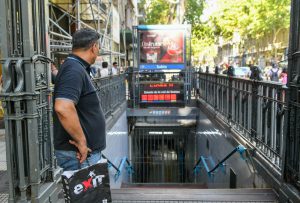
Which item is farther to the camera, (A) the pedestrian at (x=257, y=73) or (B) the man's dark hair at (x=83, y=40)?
(A) the pedestrian at (x=257, y=73)

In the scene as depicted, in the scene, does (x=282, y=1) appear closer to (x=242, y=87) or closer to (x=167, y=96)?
(x=167, y=96)

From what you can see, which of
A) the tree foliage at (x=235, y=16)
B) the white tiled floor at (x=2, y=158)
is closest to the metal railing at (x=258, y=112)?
the white tiled floor at (x=2, y=158)

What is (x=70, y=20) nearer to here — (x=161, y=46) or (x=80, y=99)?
(x=161, y=46)

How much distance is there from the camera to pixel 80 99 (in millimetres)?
2791

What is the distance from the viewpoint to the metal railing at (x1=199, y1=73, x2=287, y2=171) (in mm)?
4590

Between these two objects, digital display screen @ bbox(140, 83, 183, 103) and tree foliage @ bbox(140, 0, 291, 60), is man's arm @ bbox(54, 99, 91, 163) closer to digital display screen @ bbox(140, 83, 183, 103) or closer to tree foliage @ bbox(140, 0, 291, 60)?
digital display screen @ bbox(140, 83, 183, 103)

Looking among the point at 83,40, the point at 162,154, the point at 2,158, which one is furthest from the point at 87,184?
the point at 162,154

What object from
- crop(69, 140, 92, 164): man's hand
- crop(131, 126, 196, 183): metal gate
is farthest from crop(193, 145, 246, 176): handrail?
crop(69, 140, 92, 164): man's hand

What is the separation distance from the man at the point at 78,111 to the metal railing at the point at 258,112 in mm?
2288

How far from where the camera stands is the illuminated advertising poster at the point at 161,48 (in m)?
12.9

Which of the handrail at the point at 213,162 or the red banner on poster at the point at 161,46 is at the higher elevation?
the red banner on poster at the point at 161,46

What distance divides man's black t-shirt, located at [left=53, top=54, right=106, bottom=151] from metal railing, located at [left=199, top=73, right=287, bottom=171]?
89.1 inches

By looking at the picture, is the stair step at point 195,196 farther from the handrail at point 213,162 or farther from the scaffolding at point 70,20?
the scaffolding at point 70,20

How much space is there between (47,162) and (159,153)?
1162 cm
